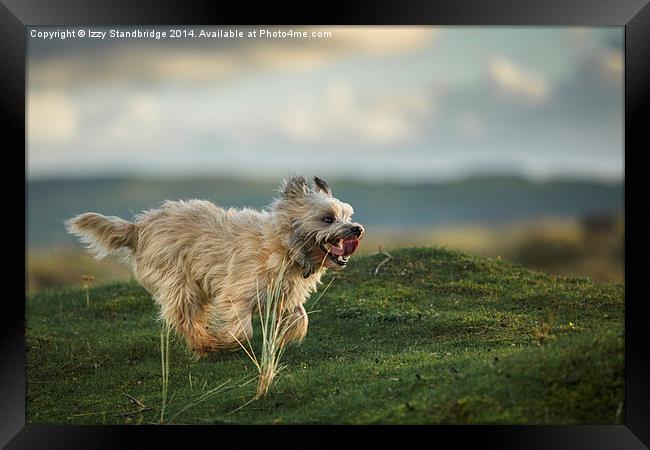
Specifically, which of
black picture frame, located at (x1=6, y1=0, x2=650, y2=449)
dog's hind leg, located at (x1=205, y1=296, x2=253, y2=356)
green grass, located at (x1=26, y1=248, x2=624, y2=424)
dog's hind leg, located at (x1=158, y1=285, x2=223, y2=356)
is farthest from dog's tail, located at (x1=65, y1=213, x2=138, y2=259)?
black picture frame, located at (x1=6, y1=0, x2=650, y2=449)

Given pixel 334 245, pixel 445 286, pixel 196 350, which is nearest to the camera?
pixel 334 245

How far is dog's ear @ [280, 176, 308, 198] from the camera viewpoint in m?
9.02

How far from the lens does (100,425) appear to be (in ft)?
25.5

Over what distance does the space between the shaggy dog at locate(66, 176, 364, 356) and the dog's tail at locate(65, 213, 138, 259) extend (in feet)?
0.04

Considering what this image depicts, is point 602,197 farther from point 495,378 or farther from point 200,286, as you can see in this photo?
point 200,286

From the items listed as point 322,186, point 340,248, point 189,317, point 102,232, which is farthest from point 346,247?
point 102,232

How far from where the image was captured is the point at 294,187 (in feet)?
29.6

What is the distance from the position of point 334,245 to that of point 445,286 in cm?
332

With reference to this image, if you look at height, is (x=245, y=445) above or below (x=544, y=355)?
below

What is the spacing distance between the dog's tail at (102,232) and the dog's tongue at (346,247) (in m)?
2.72

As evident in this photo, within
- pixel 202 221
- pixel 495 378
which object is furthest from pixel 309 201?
pixel 495 378

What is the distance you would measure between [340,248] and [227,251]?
4.82ft

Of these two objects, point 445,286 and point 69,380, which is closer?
point 69,380
